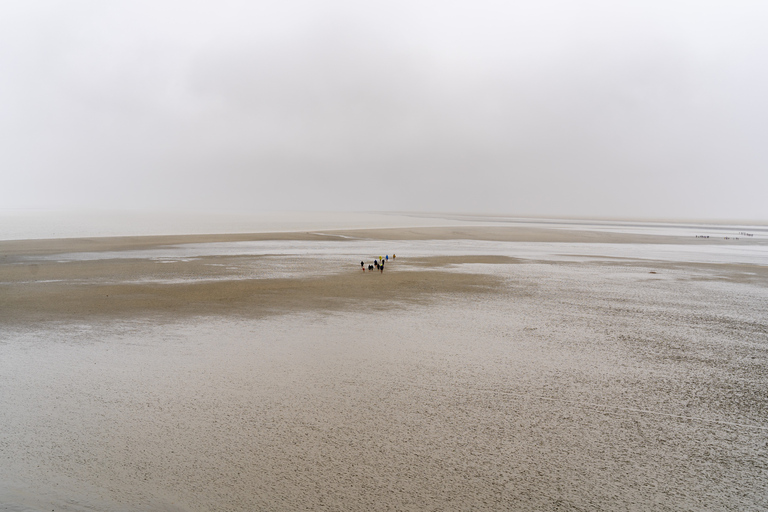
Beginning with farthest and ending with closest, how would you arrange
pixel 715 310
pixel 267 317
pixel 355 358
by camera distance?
pixel 715 310 → pixel 267 317 → pixel 355 358

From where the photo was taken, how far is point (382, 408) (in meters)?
7.37

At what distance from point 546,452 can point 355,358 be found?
14.3 ft

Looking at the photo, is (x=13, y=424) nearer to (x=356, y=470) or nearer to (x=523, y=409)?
(x=356, y=470)

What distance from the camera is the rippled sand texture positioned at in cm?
531

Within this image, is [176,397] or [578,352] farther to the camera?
[578,352]

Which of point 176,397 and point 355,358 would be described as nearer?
point 176,397

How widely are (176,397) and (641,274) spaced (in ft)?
66.8

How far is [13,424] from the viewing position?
6.68m

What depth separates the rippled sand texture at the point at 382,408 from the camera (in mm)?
5312

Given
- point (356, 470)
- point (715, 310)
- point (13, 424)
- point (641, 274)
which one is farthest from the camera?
point (641, 274)

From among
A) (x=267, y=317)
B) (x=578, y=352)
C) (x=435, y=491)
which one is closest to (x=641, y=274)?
(x=578, y=352)

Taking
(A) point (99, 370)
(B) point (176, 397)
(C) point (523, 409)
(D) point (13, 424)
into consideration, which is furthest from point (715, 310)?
(D) point (13, 424)

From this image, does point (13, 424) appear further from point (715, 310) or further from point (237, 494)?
point (715, 310)

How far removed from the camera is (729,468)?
576 centimetres
